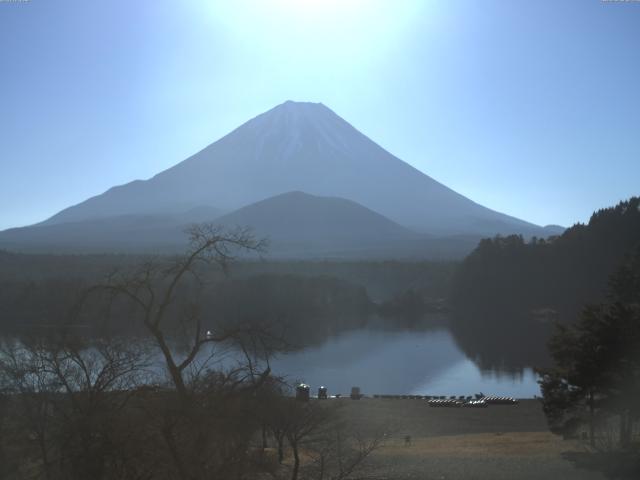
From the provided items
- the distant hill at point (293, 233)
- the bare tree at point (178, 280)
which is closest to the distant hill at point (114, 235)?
the distant hill at point (293, 233)

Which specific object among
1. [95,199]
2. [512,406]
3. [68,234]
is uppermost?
[95,199]

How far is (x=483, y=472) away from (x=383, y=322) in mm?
25327

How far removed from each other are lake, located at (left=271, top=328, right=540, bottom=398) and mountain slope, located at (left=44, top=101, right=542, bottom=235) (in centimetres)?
7456

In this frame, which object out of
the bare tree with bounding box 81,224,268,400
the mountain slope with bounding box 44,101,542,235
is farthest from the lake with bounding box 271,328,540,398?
the mountain slope with bounding box 44,101,542,235

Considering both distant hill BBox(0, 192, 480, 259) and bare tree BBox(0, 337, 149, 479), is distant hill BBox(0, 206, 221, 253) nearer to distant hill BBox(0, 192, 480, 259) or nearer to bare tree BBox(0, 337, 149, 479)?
distant hill BBox(0, 192, 480, 259)

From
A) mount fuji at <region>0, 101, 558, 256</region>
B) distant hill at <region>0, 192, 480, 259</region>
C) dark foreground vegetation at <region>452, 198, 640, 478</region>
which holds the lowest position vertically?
dark foreground vegetation at <region>452, 198, 640, 478</region>

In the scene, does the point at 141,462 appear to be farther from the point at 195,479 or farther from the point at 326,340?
the point at 326,340

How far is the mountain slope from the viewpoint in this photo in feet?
333

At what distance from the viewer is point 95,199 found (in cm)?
11200

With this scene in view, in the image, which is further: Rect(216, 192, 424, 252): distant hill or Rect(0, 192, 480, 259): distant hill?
Rect(216, 192, 424, 252): distant hill

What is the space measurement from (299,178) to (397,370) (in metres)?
84.5

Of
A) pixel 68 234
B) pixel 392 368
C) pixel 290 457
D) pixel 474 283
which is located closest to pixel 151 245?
pixel 68 234

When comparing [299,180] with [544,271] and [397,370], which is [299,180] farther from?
[397,370]

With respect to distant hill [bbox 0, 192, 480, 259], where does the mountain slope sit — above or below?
above
